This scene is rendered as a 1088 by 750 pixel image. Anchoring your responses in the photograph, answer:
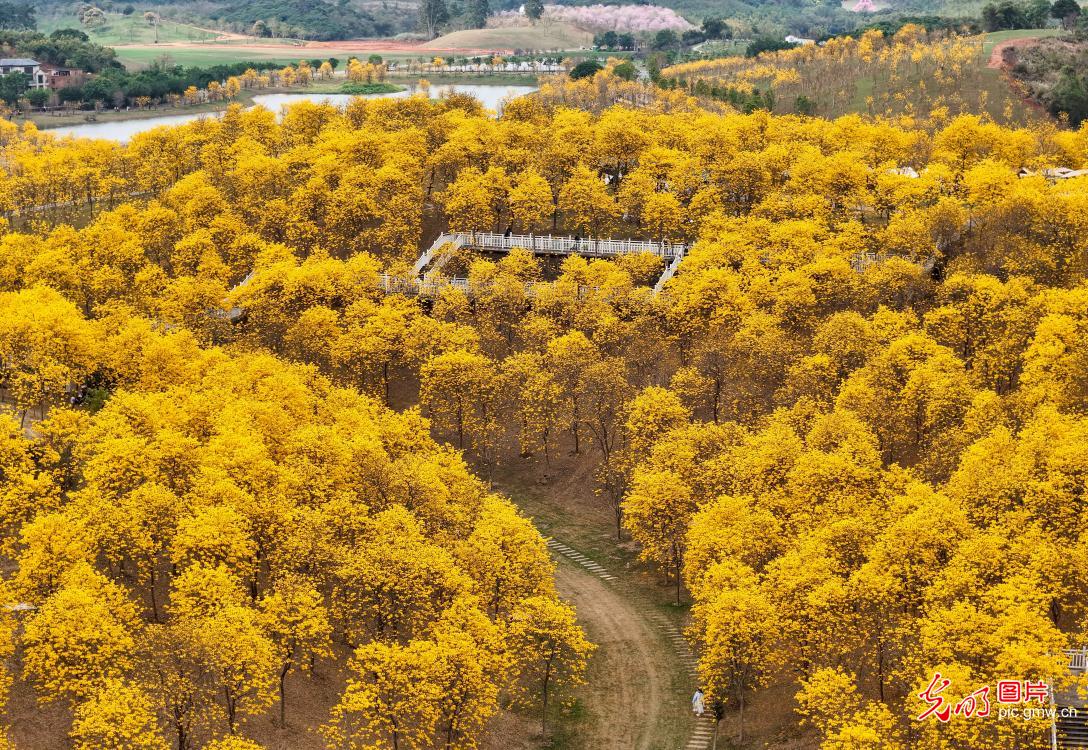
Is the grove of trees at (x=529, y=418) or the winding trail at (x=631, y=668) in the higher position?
the grove of trees at (x=529, y=418)

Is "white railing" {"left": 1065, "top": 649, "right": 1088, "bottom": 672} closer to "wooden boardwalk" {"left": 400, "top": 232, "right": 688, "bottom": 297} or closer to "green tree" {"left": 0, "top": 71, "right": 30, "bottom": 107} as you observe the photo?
"wooden boardwalk" {"left": 400, "top": 232, "right": 688, "bottom": 297}

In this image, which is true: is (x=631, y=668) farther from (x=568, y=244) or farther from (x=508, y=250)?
(x=508, y=250)

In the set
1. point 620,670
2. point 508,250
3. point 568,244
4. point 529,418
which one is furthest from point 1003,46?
point 620,670

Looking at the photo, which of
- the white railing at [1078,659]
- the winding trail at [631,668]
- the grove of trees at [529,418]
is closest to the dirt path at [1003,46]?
the grove of trees at [529,418]

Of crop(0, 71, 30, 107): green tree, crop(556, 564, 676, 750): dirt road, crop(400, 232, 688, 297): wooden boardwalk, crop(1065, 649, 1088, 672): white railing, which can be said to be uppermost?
crop(0, 71, 30, 107): green tree

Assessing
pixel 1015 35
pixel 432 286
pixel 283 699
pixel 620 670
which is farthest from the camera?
pixel 1015 35

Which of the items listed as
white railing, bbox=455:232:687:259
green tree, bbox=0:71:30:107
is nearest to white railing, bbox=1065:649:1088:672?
white railing, bbox=455:232:687:259

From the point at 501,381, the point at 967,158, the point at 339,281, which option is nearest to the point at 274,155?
the point at 339,281

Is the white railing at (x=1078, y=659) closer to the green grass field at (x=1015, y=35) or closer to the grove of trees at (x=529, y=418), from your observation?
the grove of trees at (x=529, y=418)
